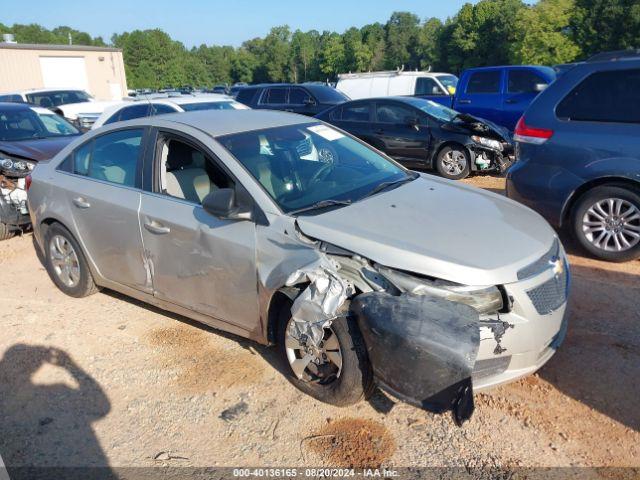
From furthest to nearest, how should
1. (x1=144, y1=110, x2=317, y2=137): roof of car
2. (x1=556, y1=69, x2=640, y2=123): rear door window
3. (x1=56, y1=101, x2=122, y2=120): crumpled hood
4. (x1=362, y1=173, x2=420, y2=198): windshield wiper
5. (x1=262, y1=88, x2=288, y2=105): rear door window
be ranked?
1. (x1=56, y1=101, x2=122, y2=120): crumpled hood
2. (x1=262, y1=88, x2=288, y2=105): rear door window
3. (x1=556, y1=69, x2=640, y2=123): rear door window
4. (x1=144, y1=110, x2=317, y2=137): roof of car
5. (x1=362, y1=173, x2=420, y2=198): windshield wiper

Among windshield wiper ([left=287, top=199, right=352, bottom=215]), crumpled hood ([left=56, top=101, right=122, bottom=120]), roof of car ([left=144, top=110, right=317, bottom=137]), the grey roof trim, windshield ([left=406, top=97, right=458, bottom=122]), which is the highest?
the grey roof trim

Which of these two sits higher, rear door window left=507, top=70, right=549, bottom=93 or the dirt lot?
rear door window left=507, top=70, right=549, bottom=93

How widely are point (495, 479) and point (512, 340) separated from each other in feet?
2.27

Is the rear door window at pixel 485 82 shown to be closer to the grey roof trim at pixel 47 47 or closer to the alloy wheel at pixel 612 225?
the alloy wheel at pixel 612 225


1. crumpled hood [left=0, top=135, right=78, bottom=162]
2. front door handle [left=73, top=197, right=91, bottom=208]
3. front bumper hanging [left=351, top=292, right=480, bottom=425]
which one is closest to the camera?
front bumper hanging [left=351, top=292, right=480, bottom=425]

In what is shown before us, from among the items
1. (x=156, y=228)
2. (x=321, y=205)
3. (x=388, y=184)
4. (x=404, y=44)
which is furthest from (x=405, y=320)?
(x=404, y=44)

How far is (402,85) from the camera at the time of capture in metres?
15.8

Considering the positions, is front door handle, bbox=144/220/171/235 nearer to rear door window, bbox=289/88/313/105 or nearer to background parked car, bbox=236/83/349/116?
background parked car, bbox=236/83/349/116

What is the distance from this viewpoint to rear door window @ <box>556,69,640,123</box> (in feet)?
15.9

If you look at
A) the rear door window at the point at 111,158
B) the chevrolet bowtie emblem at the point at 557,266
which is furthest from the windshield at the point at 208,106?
the chevrolet bowtie emblem at the point at 557,266

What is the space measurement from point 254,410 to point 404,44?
87.5m

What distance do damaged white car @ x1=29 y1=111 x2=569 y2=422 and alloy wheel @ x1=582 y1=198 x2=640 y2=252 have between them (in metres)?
1.81

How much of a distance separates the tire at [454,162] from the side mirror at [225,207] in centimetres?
662

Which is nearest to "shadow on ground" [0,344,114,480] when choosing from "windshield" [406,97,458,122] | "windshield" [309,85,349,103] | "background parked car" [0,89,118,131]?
"windshield" [406,97,458,122]
